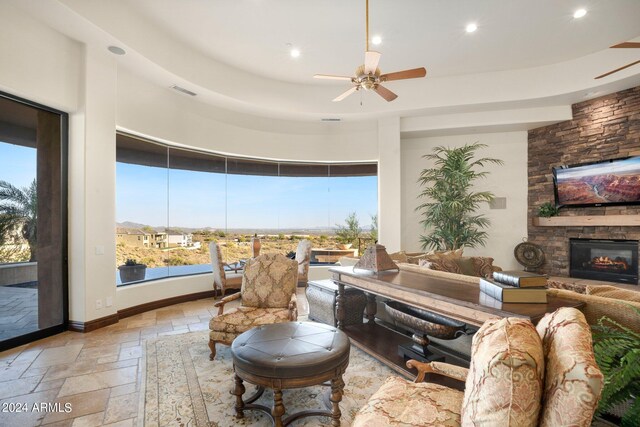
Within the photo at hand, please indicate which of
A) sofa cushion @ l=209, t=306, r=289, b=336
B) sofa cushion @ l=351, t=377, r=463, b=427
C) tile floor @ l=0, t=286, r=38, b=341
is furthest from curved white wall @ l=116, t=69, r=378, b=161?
sofa cushion @ l=351, t=377, r=463, b=427

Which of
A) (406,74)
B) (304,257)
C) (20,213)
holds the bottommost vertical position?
(304,257)

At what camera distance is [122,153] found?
16.4 feet

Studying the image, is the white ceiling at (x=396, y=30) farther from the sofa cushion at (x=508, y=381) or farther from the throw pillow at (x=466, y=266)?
the sofa cushion at (x=508, y=381)

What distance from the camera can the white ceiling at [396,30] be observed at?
411 cm

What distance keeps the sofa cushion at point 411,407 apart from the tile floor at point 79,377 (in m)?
1.76

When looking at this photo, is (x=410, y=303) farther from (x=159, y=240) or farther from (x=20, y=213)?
(x=159, y=240)

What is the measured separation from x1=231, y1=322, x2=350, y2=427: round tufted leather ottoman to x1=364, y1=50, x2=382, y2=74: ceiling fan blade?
270 cm

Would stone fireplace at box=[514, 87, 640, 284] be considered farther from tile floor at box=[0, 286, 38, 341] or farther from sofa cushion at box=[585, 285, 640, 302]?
tile floor at box=[0, 286, 38, 341]

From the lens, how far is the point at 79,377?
9.09 ft

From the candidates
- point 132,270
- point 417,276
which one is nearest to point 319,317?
point 417,276

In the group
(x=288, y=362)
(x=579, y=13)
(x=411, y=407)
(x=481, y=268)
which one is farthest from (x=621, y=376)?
(x=579, y=13)

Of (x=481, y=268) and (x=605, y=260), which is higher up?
(x=481, y=268)

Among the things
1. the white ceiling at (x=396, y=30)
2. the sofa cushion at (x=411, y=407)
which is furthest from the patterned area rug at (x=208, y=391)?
the white ceiling at (x=396, y=30)

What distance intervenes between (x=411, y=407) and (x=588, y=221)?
6.39 metres
